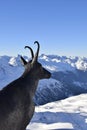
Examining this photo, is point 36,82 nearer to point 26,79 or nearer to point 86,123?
point 26,79

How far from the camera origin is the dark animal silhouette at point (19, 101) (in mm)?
10477

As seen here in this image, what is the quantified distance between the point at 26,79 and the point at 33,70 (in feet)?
2.23

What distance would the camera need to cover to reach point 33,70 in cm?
1229

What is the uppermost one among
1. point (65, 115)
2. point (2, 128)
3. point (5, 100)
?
point (5, 100)

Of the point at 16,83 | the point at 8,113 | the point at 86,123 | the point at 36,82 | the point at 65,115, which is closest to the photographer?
the point at 8,113

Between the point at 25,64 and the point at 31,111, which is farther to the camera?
the point at 25,64

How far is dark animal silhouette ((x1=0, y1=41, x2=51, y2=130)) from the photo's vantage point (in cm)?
1048

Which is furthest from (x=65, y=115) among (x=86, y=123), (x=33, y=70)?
(x=33, y=70)

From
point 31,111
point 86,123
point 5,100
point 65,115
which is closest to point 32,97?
point 31,111

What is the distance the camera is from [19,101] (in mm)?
10859

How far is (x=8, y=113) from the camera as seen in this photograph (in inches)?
412

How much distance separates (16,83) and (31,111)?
0.97 meters

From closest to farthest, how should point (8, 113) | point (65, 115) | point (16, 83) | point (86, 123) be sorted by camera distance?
1. point (8, 113)
2. point (16, 83)
3. point (86, 123)
4. point (65, 115)

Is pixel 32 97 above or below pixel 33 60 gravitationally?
below
